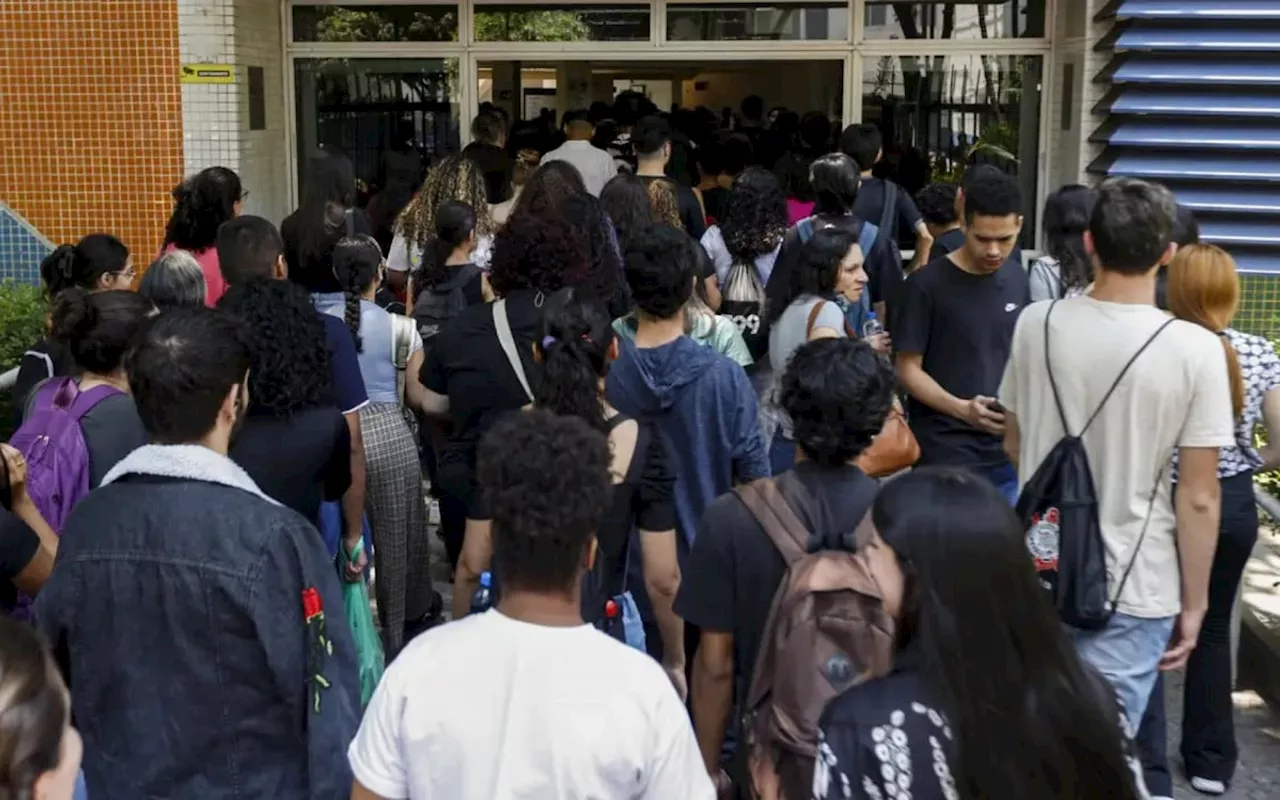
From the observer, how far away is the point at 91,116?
8680mm

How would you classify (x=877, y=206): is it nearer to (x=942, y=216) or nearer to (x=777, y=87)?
(x=942, y=216)

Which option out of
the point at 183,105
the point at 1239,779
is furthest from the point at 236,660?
the point at 183,105

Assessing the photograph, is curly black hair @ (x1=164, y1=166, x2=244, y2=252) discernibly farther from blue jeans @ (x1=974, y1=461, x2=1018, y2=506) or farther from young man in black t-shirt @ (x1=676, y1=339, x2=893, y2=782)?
young man in black t-shirt @ (x1=676, y1=339, x2=893, y2=782)

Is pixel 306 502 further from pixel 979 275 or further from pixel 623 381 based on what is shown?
pixel 979 275

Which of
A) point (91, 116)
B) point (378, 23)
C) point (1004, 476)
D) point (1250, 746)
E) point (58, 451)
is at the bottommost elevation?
point (1250, 746)

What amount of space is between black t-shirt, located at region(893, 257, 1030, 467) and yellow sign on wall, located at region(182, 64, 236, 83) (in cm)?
521

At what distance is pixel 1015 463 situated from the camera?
13.4ft

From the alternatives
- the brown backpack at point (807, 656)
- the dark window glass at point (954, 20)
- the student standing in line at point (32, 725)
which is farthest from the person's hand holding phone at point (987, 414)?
the dark window glass at point (954, 20)

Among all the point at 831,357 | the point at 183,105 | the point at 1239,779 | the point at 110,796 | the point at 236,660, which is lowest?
the point at 1239,779

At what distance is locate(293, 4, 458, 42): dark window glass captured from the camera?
9641 millimetres

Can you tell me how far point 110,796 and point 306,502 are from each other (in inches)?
43.4

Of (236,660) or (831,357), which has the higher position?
(831,357)

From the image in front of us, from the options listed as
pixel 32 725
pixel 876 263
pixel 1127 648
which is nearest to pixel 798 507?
pixel 1127 648

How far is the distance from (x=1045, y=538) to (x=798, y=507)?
85cm
